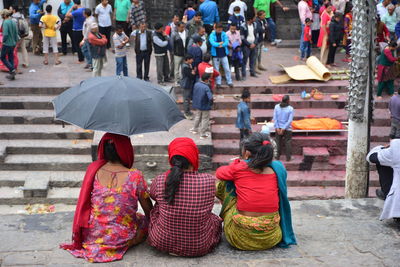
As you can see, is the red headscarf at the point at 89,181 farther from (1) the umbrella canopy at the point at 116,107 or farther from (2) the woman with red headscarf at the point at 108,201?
(1) the umbrella canopy at the point at 116,107

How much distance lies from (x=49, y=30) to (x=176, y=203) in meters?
10.5

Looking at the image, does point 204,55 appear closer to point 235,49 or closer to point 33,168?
point 235,49

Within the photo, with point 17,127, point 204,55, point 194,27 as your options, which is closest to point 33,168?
point 17,127

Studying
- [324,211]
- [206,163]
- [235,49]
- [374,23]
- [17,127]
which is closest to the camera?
[324,211]

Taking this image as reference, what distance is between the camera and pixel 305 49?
14.9 m

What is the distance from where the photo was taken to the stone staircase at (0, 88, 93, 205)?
1012 centimetres

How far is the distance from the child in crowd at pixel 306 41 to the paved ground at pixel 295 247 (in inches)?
332

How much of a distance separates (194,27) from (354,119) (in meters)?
6.75

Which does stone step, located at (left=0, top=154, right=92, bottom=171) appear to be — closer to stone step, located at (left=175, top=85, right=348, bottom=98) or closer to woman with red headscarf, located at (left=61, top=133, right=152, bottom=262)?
stone step, located at (left=175, top=85, right=348, bottom=98)

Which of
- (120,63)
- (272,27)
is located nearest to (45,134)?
(120,63)

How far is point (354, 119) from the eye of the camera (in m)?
7.54

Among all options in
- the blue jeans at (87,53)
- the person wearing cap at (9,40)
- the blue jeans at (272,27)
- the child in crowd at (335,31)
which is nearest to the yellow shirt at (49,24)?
the blue jeans at (87,53)

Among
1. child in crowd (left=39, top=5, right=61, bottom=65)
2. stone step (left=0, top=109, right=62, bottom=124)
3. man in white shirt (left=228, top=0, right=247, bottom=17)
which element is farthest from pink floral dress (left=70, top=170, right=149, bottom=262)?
child in crowd (left=39, top=5, right=61, bottom=65)

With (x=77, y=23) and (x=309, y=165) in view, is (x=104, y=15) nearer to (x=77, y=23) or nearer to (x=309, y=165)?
(x=77, y=23)
